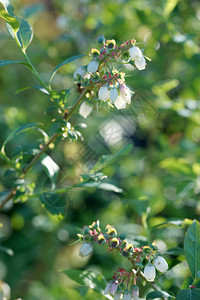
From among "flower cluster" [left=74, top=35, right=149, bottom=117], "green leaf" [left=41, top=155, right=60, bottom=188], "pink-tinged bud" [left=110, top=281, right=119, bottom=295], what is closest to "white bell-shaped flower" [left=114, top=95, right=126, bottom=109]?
"flower cluster" [left=74, top=35, right=149, bottom=117]

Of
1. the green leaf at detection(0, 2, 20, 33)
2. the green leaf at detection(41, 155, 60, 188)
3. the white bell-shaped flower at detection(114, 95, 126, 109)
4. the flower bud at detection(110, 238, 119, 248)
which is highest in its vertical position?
the green leaf at detection(0, 2, 20, 33)

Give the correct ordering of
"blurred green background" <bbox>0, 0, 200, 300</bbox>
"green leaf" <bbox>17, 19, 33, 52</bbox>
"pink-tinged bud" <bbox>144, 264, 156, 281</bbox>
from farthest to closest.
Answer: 1. "blurred green background" <bbox>0, 0, 200, 300</bbox>
2. "green leaf" <bbox>17, 19, 33, 52</bbox>
3. "pink-tinged bud" <bbox>144, 264, 156, 281</bbox>

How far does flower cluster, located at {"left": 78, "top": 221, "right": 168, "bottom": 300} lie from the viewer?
2.19 ft

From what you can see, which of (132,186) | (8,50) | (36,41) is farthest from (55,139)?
(8,50)

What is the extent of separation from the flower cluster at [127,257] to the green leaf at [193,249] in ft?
0.23

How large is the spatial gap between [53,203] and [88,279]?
18cm

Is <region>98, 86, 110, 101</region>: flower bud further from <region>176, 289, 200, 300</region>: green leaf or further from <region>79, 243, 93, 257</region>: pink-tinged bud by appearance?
<region>176, 289, 200, 300</region>: green leaf

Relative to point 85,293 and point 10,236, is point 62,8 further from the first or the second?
point 85,293

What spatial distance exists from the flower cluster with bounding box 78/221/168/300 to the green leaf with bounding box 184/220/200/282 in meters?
0.07

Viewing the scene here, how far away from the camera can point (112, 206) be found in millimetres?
1603

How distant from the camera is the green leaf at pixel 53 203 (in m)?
0.78

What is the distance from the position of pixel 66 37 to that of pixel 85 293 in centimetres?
101

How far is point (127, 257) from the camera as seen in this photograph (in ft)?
2.25

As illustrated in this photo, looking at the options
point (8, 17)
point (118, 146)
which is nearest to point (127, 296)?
point (8, 17)
